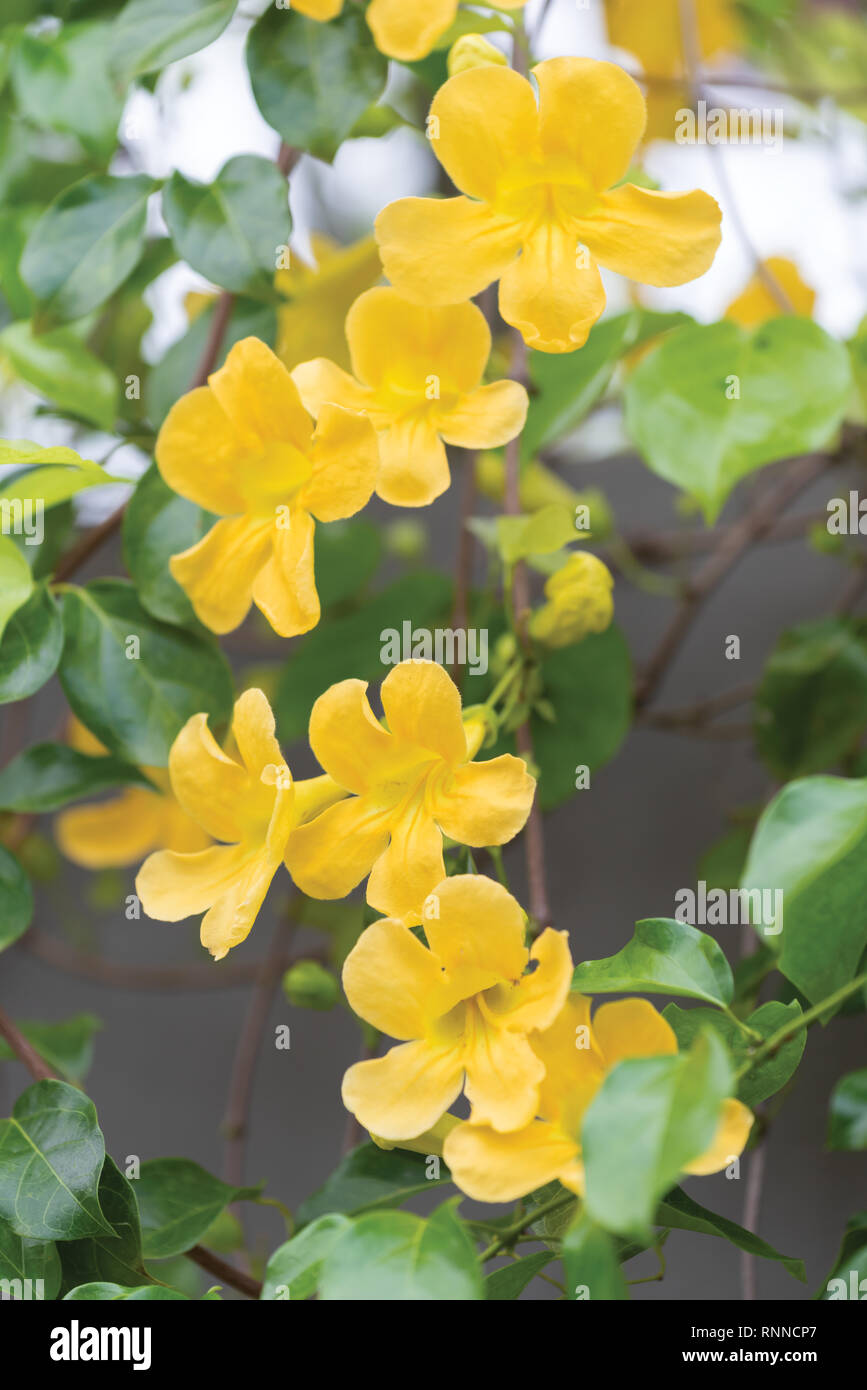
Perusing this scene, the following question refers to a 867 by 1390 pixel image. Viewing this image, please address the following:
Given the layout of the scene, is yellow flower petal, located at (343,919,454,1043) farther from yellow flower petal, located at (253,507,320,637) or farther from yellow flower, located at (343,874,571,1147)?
yellow flower petal, located at (253,507,320,637)

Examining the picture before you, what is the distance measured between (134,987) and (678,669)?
2.06 feet

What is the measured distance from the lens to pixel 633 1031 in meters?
0.38

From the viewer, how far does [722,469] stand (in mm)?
540

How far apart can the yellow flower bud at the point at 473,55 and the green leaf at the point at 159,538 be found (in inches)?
10.1

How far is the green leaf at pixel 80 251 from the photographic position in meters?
0.59

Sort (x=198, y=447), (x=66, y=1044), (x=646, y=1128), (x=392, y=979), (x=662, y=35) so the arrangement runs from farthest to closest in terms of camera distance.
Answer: (x=662, y=35)
(x=66, y=1044)
(x=198, y=447)
(x=392, y=979)
(x=646, y=1128)


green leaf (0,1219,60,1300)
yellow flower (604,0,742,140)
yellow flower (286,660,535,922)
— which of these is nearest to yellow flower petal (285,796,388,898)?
yellow flower (286,660,535,922)

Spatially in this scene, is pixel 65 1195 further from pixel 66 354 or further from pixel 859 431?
pixel 859 431

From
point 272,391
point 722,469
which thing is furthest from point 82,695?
point 722,469

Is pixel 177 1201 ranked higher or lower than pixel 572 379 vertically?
lower

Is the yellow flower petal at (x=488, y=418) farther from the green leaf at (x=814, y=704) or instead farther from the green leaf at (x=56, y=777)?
the green leaf at (x=814, y=704)

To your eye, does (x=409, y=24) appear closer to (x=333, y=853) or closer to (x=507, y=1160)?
(x=333, y=853)

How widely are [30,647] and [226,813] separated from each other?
0.15 m

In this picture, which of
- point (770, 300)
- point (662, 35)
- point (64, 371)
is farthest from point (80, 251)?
point (662, 35)
